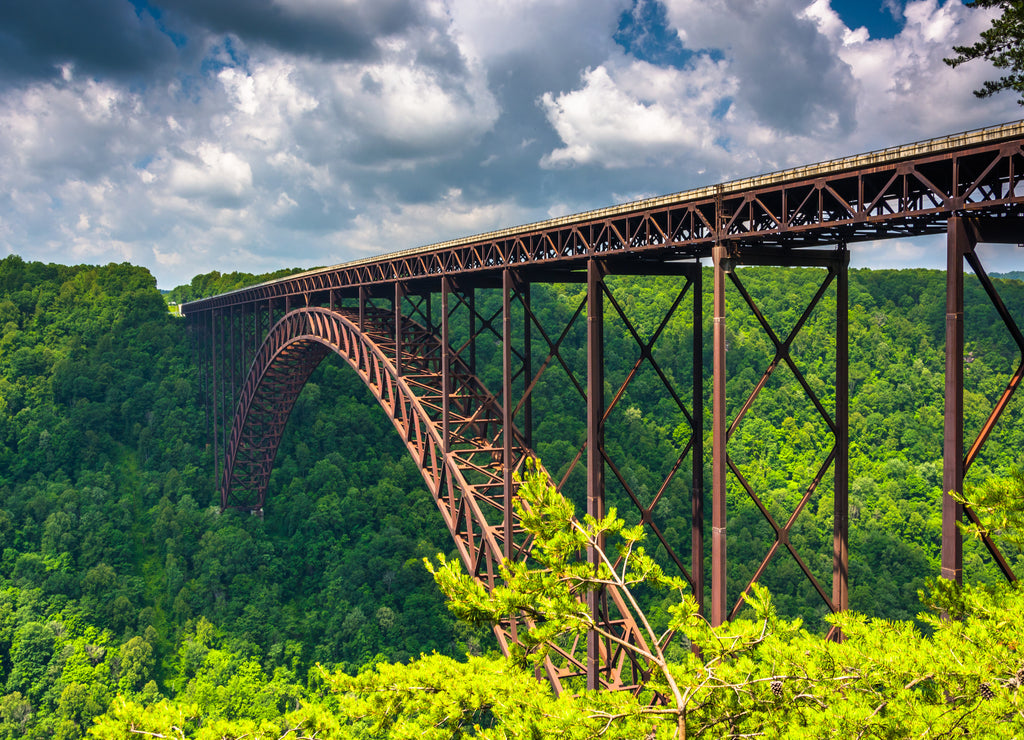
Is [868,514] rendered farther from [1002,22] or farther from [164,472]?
[164,472]

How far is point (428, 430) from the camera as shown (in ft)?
68.3

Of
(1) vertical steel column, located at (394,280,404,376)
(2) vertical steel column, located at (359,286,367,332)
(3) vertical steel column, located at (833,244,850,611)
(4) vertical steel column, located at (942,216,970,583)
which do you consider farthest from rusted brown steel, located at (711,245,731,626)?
(2) vertical steel column, located at (359,286,367,332)

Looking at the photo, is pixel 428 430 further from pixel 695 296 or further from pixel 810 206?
pixel 810 206

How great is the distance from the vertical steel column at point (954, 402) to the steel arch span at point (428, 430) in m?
3.72

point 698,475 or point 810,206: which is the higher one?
point 810,206

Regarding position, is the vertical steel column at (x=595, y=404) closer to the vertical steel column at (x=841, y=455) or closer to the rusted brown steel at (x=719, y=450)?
the rusted brown steel at (x=719, y=450)

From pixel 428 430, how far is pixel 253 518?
27.7 m

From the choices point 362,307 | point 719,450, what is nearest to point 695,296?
point 719,450

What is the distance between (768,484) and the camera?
161 ft

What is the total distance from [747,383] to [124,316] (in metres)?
48.7

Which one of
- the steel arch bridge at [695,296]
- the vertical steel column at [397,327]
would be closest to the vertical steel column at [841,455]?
the steel arch bridge at [695,296]

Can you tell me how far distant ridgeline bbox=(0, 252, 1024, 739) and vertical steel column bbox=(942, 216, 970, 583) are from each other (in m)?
32.2

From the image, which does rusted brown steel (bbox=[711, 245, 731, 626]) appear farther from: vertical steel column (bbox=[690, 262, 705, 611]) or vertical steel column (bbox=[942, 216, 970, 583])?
vertical steel column (bbox=[942, 216, 970, 583])

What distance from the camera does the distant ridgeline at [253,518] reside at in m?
36.1
